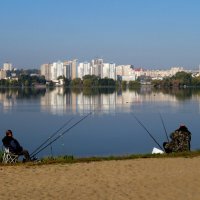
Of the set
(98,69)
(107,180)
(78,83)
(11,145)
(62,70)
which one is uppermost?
(98,69)

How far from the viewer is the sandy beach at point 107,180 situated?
6.20 meters

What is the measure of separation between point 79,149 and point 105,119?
453 inches

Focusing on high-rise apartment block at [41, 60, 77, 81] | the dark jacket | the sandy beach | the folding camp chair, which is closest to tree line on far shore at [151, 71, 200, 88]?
high-rise apartment block at [41, 60, 77, 81]

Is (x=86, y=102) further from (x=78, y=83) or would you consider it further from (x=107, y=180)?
(x=78, y=83)

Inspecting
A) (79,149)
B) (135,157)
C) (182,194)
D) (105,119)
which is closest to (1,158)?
(135,157)

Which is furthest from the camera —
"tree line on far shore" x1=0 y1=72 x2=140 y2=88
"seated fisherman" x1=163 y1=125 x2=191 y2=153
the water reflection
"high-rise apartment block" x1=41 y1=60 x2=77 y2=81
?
"high-rise apartment block" x1=41 y1=60 x2=77 y2=81

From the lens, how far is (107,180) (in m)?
7.14

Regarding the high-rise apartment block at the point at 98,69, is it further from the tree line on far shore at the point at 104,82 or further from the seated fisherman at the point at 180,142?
the seated fisherman at the point at 180,142

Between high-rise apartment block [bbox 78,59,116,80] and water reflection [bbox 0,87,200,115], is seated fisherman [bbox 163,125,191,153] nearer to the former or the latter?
water reflection [bbox 0,87,200,115]

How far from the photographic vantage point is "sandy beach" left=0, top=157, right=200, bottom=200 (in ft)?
20.3

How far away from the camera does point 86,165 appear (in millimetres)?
8492

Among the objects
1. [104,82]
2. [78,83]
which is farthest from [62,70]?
[104,82]

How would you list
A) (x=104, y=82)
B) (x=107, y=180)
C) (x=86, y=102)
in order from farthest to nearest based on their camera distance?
(x=104, y=82)
(x=86, y=102)
(x=107, y=180)

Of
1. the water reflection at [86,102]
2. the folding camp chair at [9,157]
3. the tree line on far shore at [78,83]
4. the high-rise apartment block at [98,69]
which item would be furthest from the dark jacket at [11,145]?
the high-rise apartment block at [98,69]
